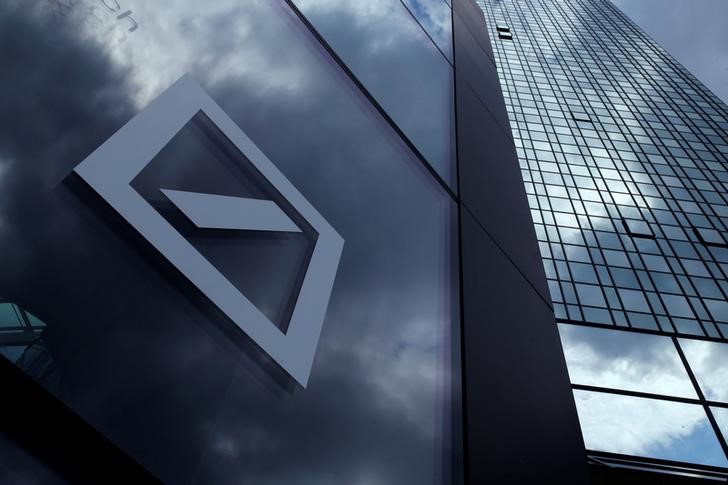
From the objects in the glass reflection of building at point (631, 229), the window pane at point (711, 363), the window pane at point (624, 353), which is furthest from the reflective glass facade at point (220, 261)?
the window pane at point (624, 353)

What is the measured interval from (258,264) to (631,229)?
39.3 meters

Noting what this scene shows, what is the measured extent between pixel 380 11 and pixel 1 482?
14.9ft

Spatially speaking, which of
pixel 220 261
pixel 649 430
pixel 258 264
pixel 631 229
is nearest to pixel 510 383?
pixel 258 264

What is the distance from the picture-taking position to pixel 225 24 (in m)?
2.75

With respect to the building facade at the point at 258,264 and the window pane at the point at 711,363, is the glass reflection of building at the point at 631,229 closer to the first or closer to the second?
the window pane at the point at 711,363

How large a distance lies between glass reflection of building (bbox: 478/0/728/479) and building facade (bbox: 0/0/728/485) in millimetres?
8347

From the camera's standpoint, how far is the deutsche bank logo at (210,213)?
1.70m

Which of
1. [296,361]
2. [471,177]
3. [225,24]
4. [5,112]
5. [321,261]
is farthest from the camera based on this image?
[471,177]

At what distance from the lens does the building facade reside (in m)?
1.37

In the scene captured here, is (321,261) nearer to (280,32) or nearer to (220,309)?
(220,309)

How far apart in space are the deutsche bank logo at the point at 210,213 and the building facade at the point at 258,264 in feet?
0.03

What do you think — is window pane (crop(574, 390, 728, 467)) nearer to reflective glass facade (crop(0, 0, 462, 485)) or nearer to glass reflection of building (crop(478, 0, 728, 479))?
glass reflection of building (crop(478, 0, 728, 479))

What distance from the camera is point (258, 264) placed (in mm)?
2043

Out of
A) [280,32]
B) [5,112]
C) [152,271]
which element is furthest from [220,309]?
[280,32]
